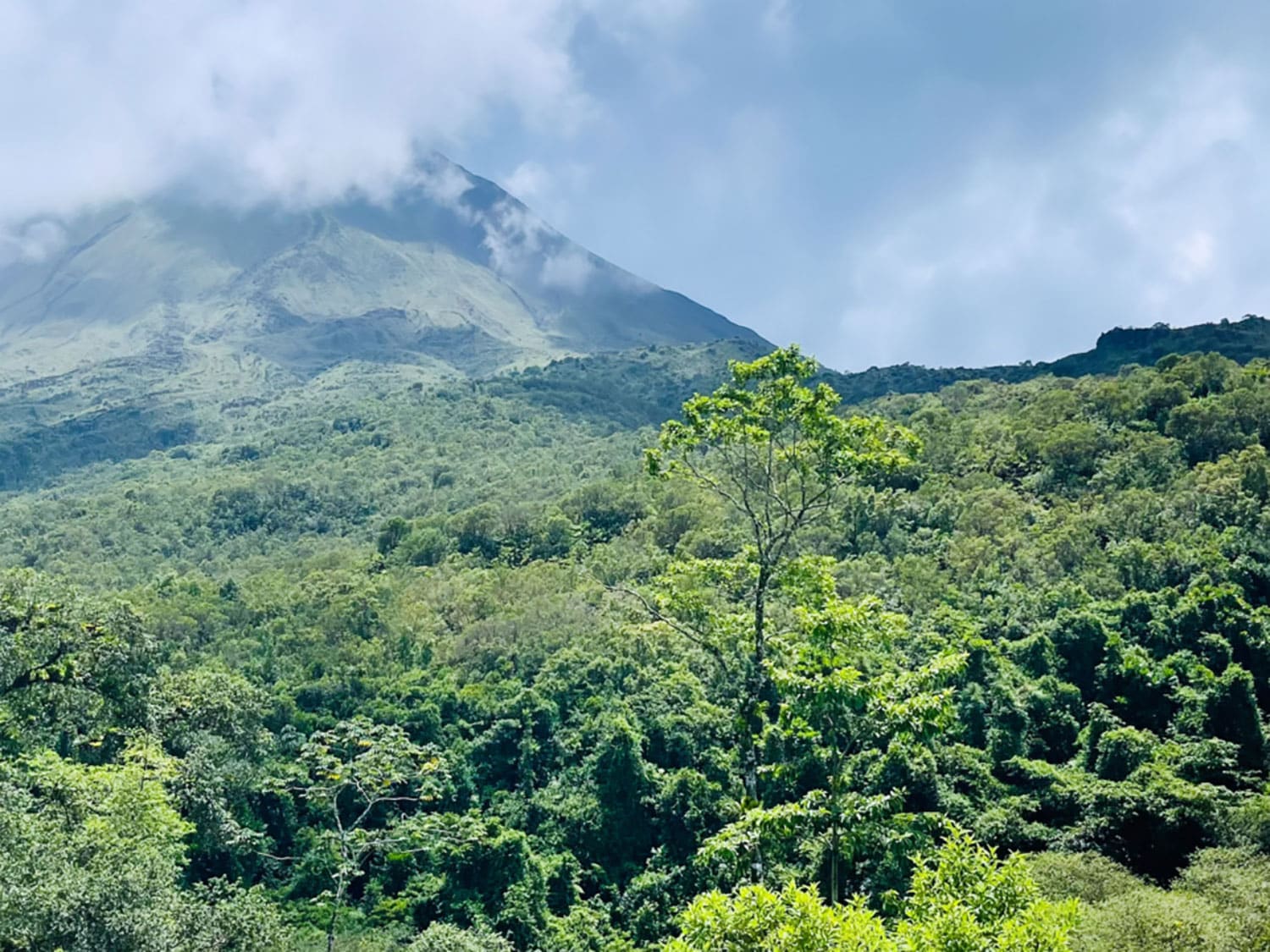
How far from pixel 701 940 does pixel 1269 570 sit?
31.1 metres

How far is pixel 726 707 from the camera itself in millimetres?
33688

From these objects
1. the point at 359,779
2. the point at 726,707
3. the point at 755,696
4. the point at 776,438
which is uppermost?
the point at 776,438

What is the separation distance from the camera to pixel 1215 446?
4081 cm

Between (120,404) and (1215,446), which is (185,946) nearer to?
(1215,446)

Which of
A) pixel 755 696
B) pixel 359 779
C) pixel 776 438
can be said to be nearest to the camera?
pixel 755 696

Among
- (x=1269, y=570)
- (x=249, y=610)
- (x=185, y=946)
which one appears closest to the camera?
(x=185, y=946)

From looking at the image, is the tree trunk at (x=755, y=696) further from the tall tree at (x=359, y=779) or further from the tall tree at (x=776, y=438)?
the tall tree at (x=359, y=779)

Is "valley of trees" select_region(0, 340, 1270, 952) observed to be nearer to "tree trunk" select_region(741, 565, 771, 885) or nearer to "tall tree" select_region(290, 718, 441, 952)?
"tree trunk" select_region(741, 565, 771, 885)

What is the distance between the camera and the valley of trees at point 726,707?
32.5 feet

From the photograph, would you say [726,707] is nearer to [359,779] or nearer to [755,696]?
[359,779]

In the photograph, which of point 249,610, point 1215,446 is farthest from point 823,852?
point 249,610

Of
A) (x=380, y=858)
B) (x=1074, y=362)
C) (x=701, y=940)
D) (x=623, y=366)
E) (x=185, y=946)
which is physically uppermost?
(x=623, y=366)

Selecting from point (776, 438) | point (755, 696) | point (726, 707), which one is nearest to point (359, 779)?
point (755, 696)

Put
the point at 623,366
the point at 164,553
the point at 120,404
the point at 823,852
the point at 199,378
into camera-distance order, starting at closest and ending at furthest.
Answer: the point at 823,852 → the point at 164,553 → the point at 120,404 → the point at 623,366 → the point at 199,378
